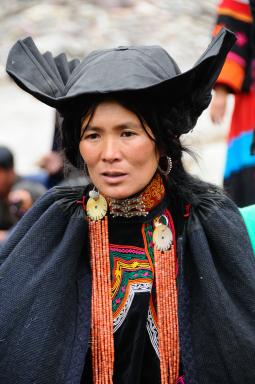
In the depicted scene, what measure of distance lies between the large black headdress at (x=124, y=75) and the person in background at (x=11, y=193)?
286 centimetres

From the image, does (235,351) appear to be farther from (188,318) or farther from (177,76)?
(177,76)

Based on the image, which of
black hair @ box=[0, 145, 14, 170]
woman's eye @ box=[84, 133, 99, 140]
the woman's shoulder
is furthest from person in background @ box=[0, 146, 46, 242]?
woman's eye @ box=[84, 133, 99, 140]

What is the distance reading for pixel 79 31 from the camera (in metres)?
11.0

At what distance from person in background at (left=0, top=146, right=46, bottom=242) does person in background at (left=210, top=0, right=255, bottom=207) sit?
1522mm

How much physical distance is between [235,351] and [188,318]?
0.18m

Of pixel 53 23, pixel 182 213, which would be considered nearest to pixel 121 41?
pixel 53 23

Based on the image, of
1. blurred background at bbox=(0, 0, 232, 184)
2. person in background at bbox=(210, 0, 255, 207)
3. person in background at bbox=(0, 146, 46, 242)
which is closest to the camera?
person in background at bbox=(210, 0, 255, 207)

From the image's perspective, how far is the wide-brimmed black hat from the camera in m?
2.32

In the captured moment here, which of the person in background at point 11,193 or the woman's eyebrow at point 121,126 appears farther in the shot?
the person in background at point 11,193

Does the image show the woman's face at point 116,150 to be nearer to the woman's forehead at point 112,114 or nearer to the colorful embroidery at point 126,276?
the woman's forehead at point 112,114

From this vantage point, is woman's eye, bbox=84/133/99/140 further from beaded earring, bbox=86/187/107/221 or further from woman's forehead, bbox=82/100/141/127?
beaded earring, bbox=86/187/107/221

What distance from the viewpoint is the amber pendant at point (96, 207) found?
8.58ft

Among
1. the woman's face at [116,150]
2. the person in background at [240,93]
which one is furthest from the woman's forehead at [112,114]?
the person in background at [240,93]

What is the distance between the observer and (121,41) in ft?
35.2
